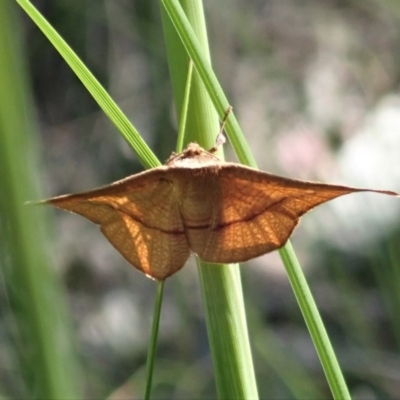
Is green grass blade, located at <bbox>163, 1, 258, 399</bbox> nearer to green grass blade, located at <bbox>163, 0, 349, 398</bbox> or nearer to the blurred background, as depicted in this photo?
green grass blade, located at <bbox>163, 0, 349, 398</bbox>

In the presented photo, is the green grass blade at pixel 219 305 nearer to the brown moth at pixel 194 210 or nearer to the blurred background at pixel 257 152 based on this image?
the brown moth at pixel 194 210

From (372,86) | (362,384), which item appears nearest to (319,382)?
(362,384)

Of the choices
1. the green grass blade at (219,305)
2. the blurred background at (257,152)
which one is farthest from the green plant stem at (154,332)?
the blurred background at (257,152)

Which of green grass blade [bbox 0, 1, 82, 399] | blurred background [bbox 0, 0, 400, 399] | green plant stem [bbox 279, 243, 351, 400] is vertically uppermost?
blurred background [bbox 0, 0, 400, 399]

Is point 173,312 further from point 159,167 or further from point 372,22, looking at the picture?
point 159,167

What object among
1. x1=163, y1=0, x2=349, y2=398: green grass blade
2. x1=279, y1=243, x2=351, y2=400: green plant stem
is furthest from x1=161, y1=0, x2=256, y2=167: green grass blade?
x1=279, y1=243, x2=351, y2=400: green plant stem

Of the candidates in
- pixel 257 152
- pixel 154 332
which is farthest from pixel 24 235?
pixel 257 152
